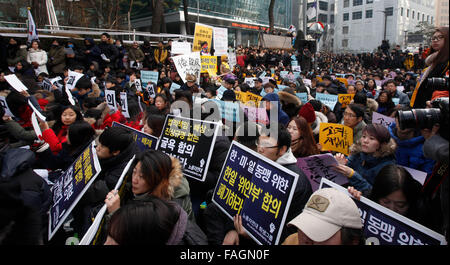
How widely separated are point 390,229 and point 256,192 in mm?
919

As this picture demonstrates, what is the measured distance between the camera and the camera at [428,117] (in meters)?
1.27

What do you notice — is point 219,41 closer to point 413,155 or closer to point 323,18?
point 413,155

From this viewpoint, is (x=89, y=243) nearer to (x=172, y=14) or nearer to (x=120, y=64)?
(x=120, y=64)

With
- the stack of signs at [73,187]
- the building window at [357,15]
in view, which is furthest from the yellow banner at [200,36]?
the building window at [357,15]

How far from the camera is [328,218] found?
163 centimetres

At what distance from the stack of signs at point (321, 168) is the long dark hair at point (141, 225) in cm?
166

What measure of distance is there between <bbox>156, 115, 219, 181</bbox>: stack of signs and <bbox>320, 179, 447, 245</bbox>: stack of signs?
154 centimetres

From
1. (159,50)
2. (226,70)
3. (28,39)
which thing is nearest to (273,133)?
(226,70)

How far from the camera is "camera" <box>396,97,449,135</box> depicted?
1.27 meters

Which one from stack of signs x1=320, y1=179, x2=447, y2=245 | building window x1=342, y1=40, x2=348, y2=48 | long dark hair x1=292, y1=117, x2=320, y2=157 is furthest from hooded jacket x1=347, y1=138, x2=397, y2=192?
building window x1=342, y1=40, x2=348, y2=48

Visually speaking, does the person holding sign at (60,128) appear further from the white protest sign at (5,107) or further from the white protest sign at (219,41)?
the white protest sign at (219,41)

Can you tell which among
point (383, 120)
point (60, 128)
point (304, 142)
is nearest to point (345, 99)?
point (383, 120)

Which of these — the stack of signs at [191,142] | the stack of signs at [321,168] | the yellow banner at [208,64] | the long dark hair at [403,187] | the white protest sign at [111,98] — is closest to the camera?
the long dark hair at [403,187]
